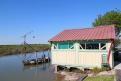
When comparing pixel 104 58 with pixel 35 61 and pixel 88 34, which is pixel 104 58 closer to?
pixel 88 34

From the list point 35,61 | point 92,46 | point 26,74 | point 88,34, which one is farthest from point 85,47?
point 35,61

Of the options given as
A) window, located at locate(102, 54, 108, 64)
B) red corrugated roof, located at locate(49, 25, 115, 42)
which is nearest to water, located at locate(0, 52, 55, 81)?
red corrugated roof, located at locate(49, 25, 115, 42)

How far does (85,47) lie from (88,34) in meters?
1.65

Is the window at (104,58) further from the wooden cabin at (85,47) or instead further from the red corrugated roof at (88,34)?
the red corrugated roof at (88,34)

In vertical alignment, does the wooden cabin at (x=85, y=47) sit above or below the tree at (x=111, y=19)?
below

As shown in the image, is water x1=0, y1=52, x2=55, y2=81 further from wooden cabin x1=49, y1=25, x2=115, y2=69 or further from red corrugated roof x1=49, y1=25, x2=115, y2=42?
red corrugated roof x1=49, y1=25, x2=115, y2=42

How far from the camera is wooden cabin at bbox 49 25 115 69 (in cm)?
2009

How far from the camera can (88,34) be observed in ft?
73.5

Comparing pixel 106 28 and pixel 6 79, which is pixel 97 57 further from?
pixel 6 79

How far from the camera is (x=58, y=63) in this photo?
948 inches

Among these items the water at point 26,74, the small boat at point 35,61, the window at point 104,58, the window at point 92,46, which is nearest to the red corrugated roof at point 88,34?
the window at point 92,46

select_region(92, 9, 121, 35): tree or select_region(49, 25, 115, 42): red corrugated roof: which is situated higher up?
select_region(92, 9, 121, 35): tree

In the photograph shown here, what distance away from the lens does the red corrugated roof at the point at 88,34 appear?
67.8 ft

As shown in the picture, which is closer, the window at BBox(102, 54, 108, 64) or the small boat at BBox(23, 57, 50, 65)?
the window at BBox(102, 54, 108, 64)
